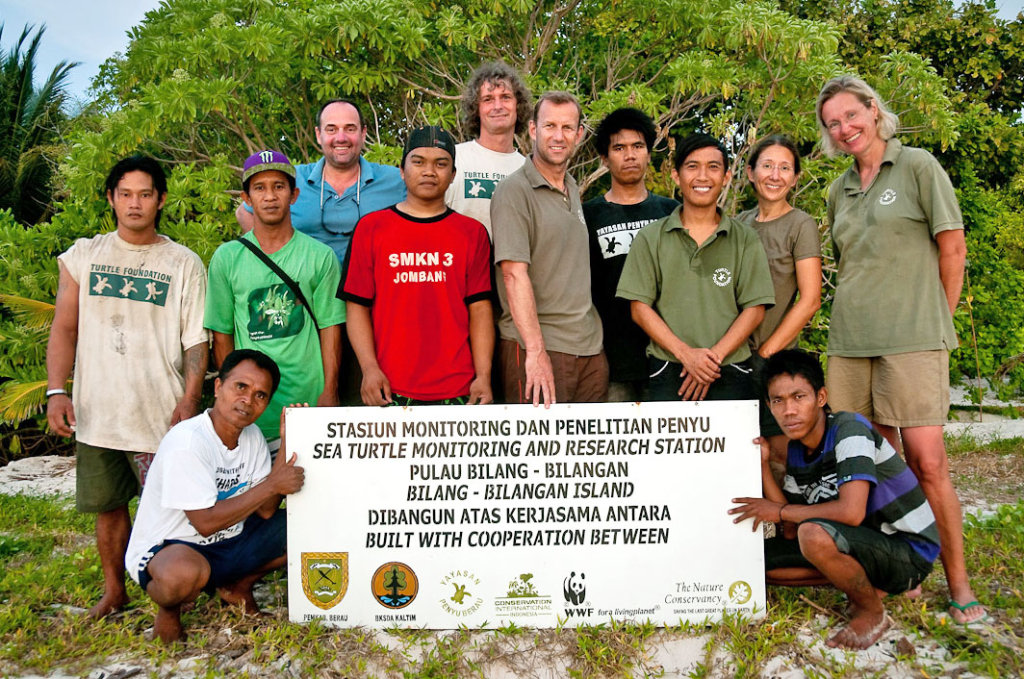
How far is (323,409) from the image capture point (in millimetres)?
3393

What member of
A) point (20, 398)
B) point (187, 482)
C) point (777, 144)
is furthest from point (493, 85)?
point (20, 398)

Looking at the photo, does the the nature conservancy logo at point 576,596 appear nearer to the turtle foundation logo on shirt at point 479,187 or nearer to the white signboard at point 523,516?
the white signboard at point 523,516

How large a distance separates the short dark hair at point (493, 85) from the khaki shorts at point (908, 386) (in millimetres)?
2294

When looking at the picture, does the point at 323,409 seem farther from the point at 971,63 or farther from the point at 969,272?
the point at 971,63

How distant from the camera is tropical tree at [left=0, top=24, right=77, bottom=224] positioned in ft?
41.9

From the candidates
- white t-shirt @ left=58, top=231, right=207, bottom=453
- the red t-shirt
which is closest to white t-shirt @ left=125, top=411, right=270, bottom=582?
white t-shirt @ left=58, top=231, right=207, bottom=453

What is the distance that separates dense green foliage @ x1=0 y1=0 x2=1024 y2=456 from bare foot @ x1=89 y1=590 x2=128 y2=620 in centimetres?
310

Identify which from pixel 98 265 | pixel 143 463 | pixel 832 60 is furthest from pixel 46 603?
pixel 832 60

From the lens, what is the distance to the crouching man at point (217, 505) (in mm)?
3240

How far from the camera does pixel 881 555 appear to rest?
124 inches

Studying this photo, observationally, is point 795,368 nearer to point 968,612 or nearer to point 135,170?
point 968,612

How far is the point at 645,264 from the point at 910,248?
1.15 metres

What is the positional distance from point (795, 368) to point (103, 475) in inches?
123

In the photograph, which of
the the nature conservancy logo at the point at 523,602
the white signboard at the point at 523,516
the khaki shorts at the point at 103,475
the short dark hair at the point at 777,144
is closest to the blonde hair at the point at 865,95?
the short dark hair at the point at 777,144
